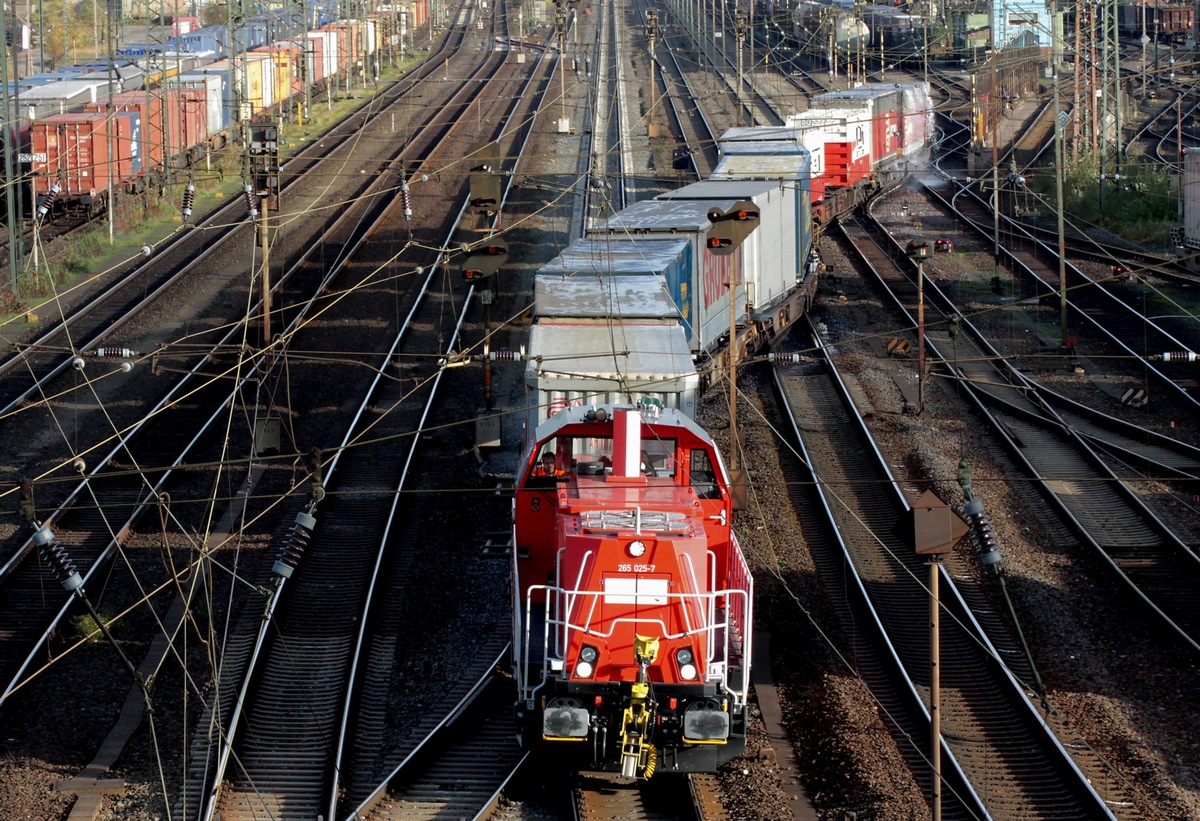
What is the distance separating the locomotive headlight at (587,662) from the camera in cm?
1288

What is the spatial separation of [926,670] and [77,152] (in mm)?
32954

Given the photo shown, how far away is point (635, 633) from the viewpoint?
13.1 metres

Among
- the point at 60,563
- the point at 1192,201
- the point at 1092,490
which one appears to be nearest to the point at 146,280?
the point at 1092,490

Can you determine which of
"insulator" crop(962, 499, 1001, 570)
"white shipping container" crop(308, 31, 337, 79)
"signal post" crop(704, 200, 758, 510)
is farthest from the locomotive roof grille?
"white shipping container" crop(308, 31, 337, 79)

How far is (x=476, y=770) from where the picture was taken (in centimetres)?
1448

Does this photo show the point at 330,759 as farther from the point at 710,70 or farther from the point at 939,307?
the point at 710,70

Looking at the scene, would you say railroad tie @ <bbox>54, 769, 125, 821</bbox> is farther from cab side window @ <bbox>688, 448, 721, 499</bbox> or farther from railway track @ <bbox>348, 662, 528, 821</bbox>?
cab side window @ <bbox>688, 448, 721, 499</bbox>

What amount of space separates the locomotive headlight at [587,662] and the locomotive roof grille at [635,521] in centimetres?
107

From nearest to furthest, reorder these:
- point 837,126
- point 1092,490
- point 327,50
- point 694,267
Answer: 1. point 1092,490
2. point 694,267
3. point 837,126
4. point 327,50

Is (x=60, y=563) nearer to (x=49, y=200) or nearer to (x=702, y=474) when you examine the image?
(x=702, y=474)

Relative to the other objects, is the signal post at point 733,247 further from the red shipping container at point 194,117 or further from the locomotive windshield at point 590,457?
the red shipping container at point 194,117

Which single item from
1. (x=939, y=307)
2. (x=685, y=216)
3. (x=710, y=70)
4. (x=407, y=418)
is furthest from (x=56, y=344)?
(x=710, y=70)

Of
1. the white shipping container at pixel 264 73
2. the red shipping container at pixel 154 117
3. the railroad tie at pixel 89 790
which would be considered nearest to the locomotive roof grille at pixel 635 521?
the railroad tie at pixel 89 790

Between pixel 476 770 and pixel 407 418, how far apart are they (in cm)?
1278
